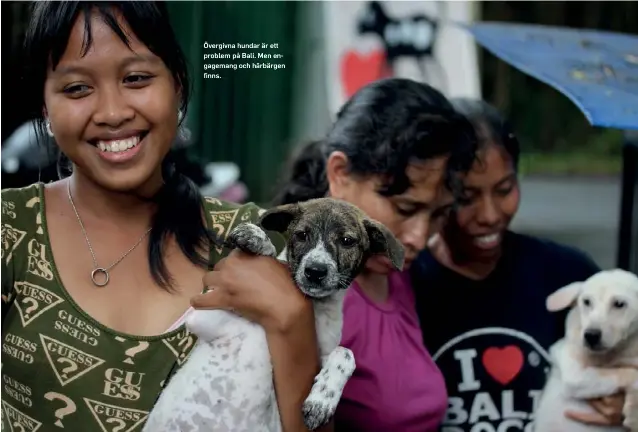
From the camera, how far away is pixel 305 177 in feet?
6.65

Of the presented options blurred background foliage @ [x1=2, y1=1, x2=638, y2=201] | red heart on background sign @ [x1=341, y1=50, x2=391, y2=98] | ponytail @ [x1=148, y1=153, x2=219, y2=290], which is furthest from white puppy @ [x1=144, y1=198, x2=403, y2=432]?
red heart on background sign @ [x1=341, y1=50, x2=391, y2=98]

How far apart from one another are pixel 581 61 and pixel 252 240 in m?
1.07

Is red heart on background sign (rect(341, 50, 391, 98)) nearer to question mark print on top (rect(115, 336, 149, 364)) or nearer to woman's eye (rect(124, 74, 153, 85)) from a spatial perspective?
woman's eye (rect(124, 74, 153, 85))

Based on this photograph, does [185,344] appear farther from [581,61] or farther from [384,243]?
[581,61]

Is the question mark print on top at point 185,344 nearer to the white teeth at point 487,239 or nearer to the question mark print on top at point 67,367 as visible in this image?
the question mark print on top at point 67,367

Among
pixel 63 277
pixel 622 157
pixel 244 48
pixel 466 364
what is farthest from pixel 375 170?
pixel 622 157

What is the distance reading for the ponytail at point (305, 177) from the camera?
6.38 ft

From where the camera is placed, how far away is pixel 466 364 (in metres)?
2.09

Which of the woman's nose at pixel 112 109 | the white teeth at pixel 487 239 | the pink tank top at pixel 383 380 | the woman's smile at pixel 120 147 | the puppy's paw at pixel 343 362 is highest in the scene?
the woman's nose at pixel 112 109

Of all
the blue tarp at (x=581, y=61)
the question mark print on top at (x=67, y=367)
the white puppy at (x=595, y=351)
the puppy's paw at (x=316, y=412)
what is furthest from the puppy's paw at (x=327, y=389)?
the blue tarp at (x=581, y=61)

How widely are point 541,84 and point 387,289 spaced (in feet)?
2.38

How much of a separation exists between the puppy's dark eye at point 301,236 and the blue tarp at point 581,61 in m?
0.73

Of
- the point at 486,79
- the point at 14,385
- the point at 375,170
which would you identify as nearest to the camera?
the point at 14,385

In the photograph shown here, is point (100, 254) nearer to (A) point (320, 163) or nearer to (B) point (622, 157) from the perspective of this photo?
(A) point (320, 163)
